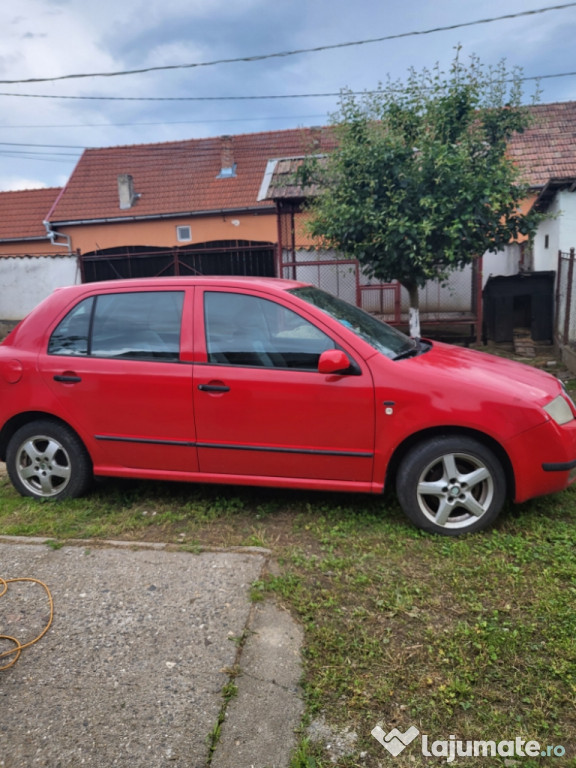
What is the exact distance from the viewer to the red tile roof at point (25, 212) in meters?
22.3

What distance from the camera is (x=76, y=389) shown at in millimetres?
3969

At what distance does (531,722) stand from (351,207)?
A: 20.2 ft

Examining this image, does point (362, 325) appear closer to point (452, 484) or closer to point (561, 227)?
point (452, 484)

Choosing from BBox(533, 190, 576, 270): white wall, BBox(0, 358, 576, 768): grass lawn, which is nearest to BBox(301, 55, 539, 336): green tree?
BBox(533, 190, 576, 270): white wall

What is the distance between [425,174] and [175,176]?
671 inches

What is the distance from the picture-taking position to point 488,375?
141 inches

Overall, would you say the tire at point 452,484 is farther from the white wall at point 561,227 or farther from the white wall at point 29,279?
the white wall at point 29,279

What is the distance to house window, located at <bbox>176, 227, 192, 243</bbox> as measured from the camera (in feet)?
67.0

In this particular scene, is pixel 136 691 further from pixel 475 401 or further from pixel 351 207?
pixel 351 207

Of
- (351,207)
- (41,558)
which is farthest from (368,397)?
(351,207)

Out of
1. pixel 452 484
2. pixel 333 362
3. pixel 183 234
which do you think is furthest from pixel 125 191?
pixel 452 484

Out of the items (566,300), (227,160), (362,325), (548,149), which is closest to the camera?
(362,325)

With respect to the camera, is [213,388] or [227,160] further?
[227,160]

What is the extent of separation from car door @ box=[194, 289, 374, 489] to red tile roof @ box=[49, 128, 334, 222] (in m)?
16.4
